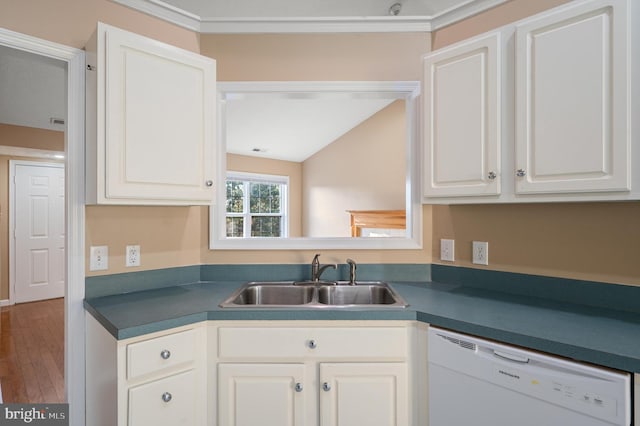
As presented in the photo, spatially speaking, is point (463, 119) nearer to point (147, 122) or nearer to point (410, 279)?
point (410, 279)

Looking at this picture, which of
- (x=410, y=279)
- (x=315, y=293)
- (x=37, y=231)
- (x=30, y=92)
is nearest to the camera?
(x=315, y=293)

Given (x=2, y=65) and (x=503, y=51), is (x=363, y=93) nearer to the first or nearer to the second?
(x=503, y=51)

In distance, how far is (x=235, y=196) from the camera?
6.54m

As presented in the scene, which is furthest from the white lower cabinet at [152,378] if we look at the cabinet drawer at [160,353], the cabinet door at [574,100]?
the cabinet door at [574,100]

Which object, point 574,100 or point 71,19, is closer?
point 574,100

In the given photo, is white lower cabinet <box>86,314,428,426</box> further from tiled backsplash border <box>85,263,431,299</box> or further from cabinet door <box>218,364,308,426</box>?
tiled backsplash border <box>85,263,431,299</box>

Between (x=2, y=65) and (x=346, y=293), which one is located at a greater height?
(x=2, y=65)

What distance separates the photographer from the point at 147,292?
1.87 m

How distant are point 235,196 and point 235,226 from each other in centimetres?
58

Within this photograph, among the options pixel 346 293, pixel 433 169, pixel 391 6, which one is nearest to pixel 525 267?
pixel 433 169

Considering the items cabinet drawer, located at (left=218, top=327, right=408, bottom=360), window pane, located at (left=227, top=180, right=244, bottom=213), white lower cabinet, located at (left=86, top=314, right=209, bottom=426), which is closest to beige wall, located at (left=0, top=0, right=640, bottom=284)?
white lower cabinet, located at (left=86, top=314, right=209, bottom=426)

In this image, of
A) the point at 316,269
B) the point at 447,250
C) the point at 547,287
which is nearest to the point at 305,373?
the point at 316,269

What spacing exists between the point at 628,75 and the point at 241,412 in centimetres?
195

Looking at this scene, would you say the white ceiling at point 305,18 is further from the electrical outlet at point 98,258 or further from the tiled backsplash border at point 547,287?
the tiled backsplash border at point 547,287
